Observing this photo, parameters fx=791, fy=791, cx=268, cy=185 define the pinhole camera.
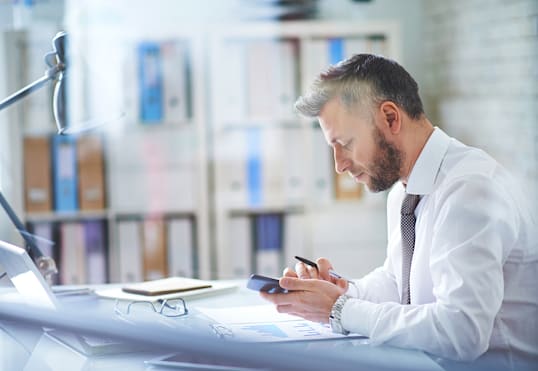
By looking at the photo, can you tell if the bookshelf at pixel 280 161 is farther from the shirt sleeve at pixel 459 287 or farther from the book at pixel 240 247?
the shirt sleeve at pixel 459 287

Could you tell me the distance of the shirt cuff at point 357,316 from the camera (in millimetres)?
1193

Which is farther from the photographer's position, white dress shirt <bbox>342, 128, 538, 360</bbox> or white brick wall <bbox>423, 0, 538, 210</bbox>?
Answer: white brick wall <bbox>423, 0, 538, 210</bbox>

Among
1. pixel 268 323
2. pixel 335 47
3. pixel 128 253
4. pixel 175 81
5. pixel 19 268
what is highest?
pixel 335 47

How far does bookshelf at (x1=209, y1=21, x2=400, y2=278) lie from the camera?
10.4 ft

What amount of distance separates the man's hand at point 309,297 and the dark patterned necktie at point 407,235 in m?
0.16

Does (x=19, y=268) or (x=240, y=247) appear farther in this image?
(x=240, y=247)

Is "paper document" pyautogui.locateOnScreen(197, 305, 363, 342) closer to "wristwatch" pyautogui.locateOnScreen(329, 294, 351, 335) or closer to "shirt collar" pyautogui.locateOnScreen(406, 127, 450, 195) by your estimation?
"wristwatch" pyautogui.locateOnScreen(329, 294, 351, 335)

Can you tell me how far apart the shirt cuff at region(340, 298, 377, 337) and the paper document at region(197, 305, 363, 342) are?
2 cm

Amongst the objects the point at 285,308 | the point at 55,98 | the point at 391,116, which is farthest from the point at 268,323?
the point at 55,98

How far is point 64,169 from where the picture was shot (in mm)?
3113

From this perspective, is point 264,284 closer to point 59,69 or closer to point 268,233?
point 59,69

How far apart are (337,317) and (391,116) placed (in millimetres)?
366

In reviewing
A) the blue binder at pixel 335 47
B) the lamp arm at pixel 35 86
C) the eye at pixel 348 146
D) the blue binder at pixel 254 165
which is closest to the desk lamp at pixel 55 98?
the lamp arm at pixel 35 86

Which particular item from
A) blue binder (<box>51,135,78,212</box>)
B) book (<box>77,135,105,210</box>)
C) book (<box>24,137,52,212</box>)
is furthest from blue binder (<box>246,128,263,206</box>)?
book (<box>24,137,52,212</box>)
